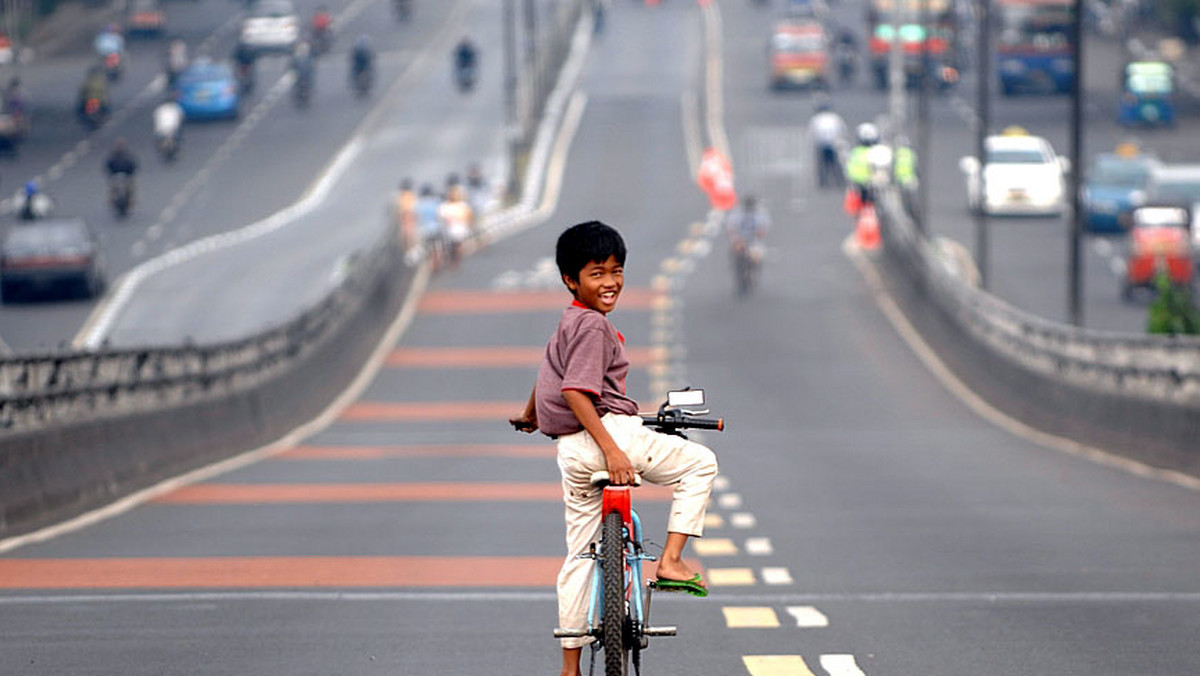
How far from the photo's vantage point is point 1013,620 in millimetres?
11047

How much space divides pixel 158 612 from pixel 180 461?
934cm

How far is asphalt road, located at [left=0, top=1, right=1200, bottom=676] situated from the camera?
1009cm

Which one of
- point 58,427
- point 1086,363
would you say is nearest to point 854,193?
point 1086,363

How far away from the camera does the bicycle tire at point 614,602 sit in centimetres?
780

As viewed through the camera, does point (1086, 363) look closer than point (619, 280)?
No

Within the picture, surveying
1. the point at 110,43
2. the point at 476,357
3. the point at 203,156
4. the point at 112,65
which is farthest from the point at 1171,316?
the point at 110,43

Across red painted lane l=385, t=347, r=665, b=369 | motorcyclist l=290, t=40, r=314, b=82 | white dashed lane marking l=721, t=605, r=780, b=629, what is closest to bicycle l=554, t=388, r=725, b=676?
white dashed lane marking l=721, t=605, r=780, b=629

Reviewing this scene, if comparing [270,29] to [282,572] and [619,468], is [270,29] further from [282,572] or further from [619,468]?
[619,468]

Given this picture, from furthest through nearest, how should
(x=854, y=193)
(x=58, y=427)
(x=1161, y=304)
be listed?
(x=854, y=193) → (x=1161, y=304) → (x=58, y=427)

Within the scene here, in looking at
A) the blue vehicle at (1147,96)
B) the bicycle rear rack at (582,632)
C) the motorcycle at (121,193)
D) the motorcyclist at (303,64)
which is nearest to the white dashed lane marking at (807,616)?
the bicycle rear rack at (582,632)

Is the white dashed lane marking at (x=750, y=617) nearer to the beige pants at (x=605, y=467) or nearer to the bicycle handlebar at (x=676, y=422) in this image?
the beige pants at (x=605, y=467)

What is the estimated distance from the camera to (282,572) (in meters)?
13.2

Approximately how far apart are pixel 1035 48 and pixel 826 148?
2278 cm

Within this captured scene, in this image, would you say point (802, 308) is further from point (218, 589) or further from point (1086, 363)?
point (218, 589)
